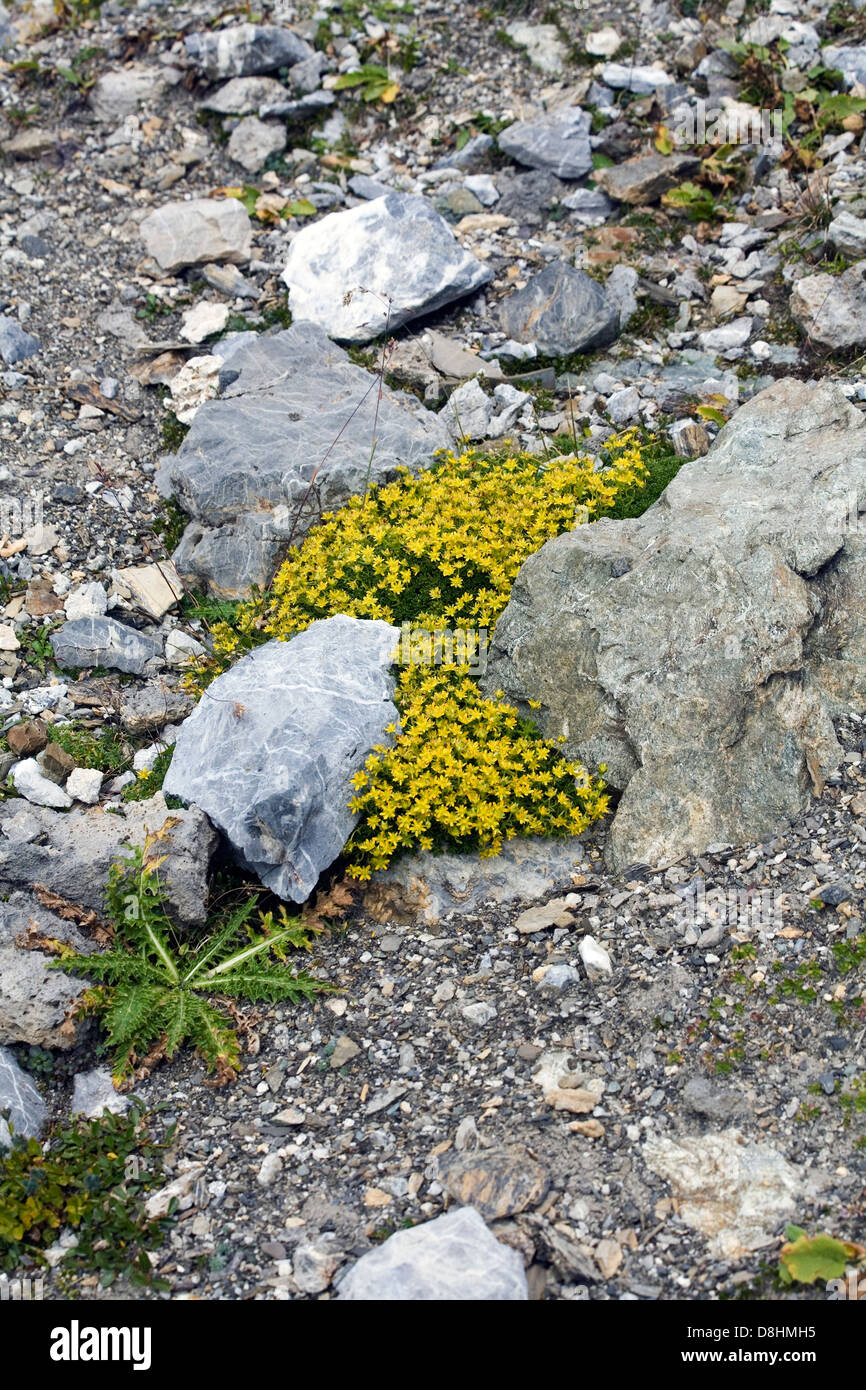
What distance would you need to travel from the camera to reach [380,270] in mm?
9969

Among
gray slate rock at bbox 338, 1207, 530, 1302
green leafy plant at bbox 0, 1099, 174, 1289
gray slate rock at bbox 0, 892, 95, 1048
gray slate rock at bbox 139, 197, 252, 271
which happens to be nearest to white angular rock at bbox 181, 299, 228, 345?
gray slate rock at bbox 139, 197, 252, 271

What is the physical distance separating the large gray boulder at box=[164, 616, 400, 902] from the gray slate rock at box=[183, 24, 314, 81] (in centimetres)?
828

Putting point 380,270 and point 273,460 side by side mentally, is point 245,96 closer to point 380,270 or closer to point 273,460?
point 380,270

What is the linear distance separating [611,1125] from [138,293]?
8857 mm

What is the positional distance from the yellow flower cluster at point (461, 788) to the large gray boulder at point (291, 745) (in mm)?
177

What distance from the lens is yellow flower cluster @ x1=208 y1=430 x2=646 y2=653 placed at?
23.6 ft

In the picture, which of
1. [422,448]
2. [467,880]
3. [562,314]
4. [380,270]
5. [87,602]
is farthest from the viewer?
[380,270]

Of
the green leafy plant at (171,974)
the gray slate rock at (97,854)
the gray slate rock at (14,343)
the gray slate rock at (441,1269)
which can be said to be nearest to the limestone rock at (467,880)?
the green leafy plant at (171,974)

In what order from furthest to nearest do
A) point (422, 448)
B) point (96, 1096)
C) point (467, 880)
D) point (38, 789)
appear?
point (422, 448) < point (38, 789) < point (467, 880) < point (96, 1096)

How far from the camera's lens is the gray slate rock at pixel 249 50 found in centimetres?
1203

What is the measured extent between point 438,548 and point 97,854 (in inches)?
110

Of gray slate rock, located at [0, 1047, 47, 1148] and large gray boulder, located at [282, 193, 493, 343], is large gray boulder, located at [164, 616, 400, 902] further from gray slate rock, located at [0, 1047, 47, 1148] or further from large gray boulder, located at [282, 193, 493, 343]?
large gray boulder, located at [282, 193, 493, 343]

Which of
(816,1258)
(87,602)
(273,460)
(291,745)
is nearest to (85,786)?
(291,745)

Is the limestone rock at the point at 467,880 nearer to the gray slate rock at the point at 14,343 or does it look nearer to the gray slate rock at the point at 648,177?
the gray slate rock at the point at 14,343
